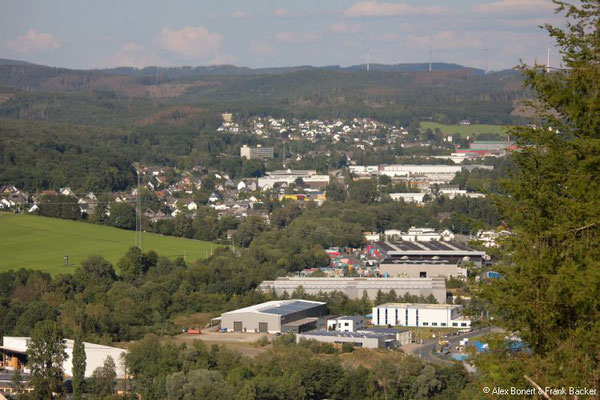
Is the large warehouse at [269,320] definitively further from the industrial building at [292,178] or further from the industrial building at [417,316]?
the industrial building at [292,178]

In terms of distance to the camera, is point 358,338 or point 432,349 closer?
point 358,338

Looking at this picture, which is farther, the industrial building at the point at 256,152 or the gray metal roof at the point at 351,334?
the industrial building at the point at 256,152

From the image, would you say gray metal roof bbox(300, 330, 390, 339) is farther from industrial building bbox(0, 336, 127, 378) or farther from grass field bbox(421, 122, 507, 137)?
grass field bbox(421, 122, 507, 137)

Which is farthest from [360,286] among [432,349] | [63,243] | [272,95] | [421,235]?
[272,95]

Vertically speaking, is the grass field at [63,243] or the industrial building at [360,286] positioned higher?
the grass field at [63,243]

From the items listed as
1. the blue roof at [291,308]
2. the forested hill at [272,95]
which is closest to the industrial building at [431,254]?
the blue roof at [291,308]

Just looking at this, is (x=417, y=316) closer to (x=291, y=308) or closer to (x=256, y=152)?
(x=291, y=308)
